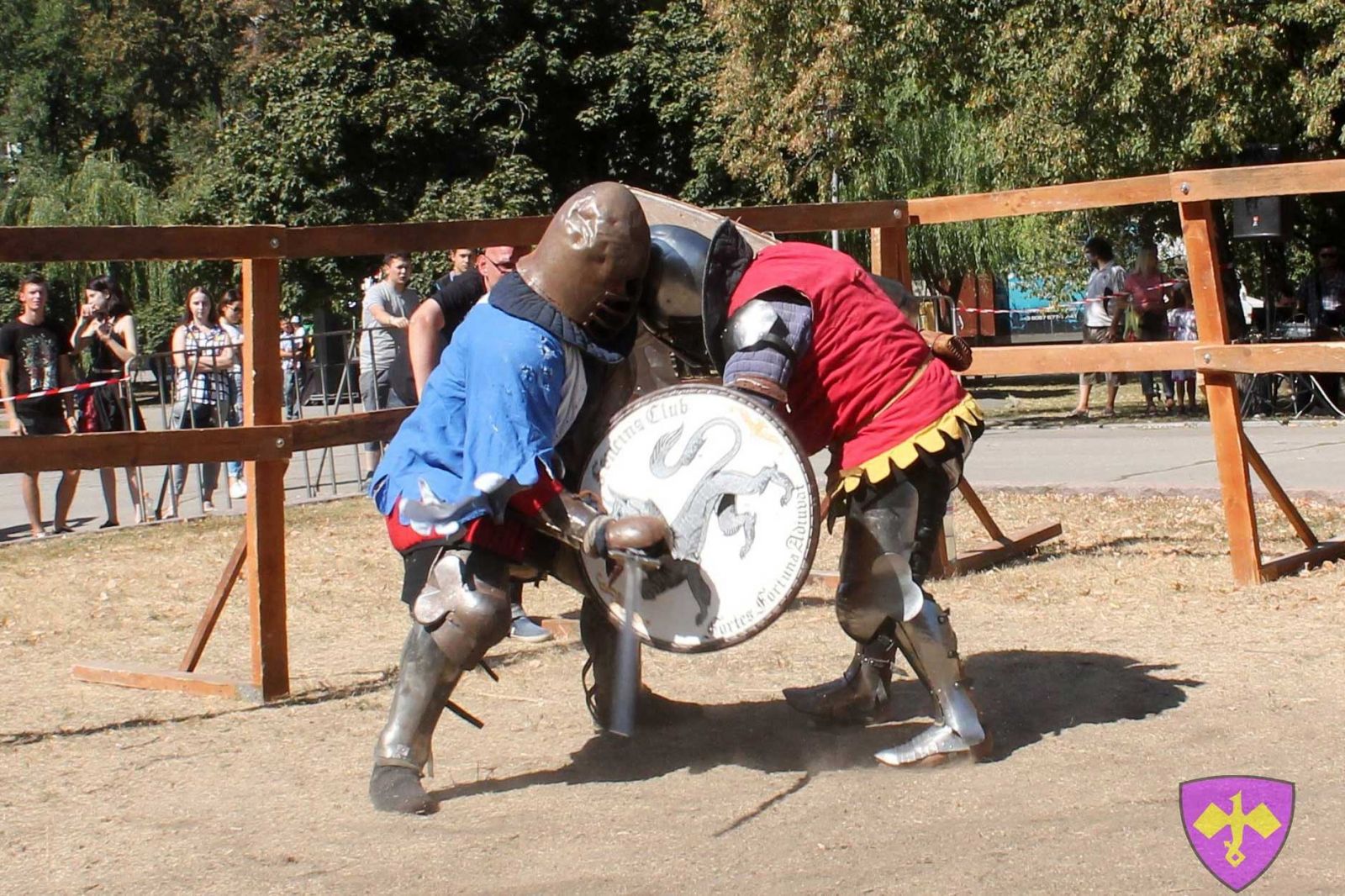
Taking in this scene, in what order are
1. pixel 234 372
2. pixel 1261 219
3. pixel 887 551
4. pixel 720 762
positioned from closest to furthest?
pixel 887 551
pixel 720 762
pixel 234 372
pixel 1261 219

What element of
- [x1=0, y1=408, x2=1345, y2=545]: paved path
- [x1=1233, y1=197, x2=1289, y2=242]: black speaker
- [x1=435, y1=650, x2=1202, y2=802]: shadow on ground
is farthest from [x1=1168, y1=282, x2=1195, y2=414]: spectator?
[x1=435, y1=650, x2=1202, y2=802]: shadow on ground

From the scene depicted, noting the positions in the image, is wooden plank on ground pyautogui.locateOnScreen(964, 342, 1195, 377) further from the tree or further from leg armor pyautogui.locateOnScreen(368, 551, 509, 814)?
the tree

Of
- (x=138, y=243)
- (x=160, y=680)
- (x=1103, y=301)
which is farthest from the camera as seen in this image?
(x=1103, y=301)

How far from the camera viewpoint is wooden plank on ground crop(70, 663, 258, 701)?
526cm

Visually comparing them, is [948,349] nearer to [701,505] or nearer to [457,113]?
[701,505]

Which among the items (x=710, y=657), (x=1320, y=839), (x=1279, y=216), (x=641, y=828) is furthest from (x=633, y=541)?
(x=1279, y=216)

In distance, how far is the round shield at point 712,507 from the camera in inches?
150

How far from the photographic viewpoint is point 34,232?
15.0 feet

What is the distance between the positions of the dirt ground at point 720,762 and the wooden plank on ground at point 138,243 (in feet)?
4.77

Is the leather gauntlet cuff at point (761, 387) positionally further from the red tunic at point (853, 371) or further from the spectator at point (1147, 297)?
the spectator at point (1147, 297)

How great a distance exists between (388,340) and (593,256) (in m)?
7.46

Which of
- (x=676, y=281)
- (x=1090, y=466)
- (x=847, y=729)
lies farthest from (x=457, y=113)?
(x=676, y=281)

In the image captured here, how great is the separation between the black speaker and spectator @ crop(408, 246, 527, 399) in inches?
358

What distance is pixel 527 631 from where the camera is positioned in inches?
242
